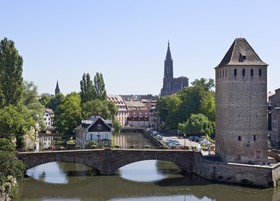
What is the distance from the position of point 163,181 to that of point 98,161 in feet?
22.9

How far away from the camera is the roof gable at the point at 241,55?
167 ft

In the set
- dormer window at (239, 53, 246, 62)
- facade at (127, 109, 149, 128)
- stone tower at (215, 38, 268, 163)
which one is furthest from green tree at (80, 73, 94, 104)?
facade at (127, 109, 149, 128)

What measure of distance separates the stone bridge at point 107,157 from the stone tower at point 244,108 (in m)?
4.69

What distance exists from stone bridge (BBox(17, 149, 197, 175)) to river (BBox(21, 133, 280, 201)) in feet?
3.75

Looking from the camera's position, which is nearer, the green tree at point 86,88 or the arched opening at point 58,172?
the arched opening at point 58,172

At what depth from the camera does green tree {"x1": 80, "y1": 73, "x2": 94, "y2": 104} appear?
88812 millimetres

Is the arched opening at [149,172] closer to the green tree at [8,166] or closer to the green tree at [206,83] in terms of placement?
the green tree at [8,166]

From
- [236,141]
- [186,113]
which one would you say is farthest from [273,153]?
[186,113]

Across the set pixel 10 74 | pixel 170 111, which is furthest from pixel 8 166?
pixel 170 111

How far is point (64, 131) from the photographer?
7825 cm

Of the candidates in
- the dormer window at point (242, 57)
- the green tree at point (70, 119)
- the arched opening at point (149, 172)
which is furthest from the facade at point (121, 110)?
the dormer window at point (242, 57)

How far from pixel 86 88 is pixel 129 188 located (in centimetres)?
4485

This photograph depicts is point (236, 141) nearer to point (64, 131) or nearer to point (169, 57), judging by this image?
point (64, 131)

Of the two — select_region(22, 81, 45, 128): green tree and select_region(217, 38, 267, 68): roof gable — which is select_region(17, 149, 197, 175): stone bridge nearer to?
select_region(217, 38, 267, 68): roof gable
